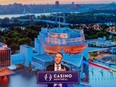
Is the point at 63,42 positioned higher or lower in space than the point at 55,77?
lower

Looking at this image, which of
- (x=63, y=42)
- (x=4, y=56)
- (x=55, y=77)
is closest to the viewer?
(x=55, y=77)

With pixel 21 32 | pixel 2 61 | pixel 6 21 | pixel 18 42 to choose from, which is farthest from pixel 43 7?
pixel 2 61

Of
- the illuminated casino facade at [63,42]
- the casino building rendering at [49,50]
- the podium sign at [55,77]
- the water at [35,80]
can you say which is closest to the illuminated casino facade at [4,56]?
the casino building rendering at [49,50]

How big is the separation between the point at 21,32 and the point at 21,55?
186 inches

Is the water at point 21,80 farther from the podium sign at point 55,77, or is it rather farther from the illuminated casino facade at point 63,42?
the podium sign at point 55,77

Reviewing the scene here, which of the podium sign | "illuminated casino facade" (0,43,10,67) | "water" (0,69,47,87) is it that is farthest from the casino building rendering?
the podium sign

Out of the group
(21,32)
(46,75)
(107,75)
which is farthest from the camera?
Answer: (21,32)

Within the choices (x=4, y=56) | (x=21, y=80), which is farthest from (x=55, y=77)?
(x=4, y=56)

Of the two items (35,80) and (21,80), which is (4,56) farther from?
(35,80)

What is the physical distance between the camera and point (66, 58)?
24.1 feet

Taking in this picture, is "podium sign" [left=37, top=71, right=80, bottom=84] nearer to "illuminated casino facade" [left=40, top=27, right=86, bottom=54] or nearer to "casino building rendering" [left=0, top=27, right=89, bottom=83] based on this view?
"casino building rendering" [left=0, top=27, right=89, bottom=83]

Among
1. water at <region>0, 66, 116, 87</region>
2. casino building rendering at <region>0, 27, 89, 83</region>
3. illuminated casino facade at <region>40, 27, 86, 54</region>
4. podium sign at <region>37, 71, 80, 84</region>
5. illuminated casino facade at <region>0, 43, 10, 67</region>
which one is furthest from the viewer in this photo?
illuminated casino facade at <region>40, 27, 86, 54</region>

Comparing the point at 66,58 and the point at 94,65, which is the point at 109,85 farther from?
the point at 66,58

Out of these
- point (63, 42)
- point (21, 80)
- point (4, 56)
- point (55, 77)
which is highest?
point (55, 77)
